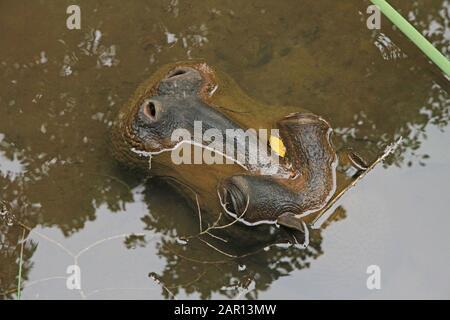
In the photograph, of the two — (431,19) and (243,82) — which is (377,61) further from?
(243,82)

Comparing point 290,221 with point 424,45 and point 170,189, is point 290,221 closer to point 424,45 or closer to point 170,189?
point 170,189

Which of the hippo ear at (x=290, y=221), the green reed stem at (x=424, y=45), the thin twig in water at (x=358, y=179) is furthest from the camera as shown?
the thin twig in water at (x=358, y=179)

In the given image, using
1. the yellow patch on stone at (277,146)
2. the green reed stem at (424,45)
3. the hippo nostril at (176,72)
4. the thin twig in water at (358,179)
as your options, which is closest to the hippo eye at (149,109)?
the hippo nostril at (176,72)

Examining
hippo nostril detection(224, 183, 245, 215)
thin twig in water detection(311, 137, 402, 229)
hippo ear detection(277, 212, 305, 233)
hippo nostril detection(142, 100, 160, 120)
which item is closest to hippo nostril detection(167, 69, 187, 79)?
hippo nostril detection(142, 100, 160, 120)

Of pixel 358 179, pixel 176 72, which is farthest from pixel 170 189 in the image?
pixel 358 179

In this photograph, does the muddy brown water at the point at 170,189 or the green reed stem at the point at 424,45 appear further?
the muddy brown water at the point at 170,189

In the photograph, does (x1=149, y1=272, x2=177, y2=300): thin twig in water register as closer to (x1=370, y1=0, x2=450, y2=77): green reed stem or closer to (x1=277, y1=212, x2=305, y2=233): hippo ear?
(x1=277, y1=212, x2=305, y2=233): hippo ear

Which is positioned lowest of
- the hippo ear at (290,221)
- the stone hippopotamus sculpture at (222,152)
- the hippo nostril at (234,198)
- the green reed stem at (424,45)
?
the hippo ear at (290,221)

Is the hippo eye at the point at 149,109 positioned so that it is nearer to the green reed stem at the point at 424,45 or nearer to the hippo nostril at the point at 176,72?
the hippo nostril at the point at 176,72
